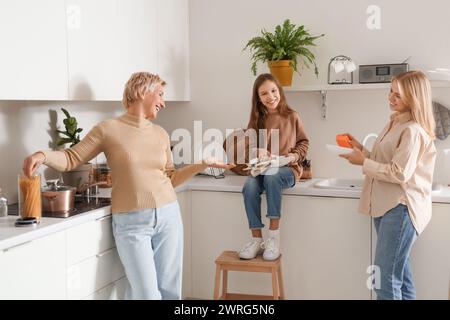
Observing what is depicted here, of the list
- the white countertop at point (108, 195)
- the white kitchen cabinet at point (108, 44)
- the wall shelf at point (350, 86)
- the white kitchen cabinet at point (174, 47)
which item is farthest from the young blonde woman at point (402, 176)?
the white kitchen cabinet at point (174, 47)

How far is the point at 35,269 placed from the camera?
2020 millimetres

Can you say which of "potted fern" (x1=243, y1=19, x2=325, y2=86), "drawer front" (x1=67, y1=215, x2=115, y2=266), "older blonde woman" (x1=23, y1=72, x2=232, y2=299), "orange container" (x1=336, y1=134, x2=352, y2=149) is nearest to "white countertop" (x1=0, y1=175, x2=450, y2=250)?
"drawer front" (x1=67, y1=215, x2=115, y2=266)

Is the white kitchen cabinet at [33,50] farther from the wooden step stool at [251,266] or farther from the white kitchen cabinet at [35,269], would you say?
the wooden step stool at [251,266]

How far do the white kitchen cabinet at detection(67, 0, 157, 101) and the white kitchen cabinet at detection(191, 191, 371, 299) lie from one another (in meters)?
0.79

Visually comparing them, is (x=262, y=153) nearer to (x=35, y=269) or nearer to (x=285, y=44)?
(x=285, y=44)

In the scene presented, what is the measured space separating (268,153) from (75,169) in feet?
3.11

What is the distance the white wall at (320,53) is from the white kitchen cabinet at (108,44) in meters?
0.55

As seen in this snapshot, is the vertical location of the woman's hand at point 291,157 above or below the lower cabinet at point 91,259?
above

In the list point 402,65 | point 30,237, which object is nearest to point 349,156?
point 402,65

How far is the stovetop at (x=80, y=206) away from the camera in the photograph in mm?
2277

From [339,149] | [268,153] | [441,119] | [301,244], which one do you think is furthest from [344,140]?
[441,119]

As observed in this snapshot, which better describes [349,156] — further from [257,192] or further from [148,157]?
[148,157]

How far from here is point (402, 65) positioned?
10.1 feet
